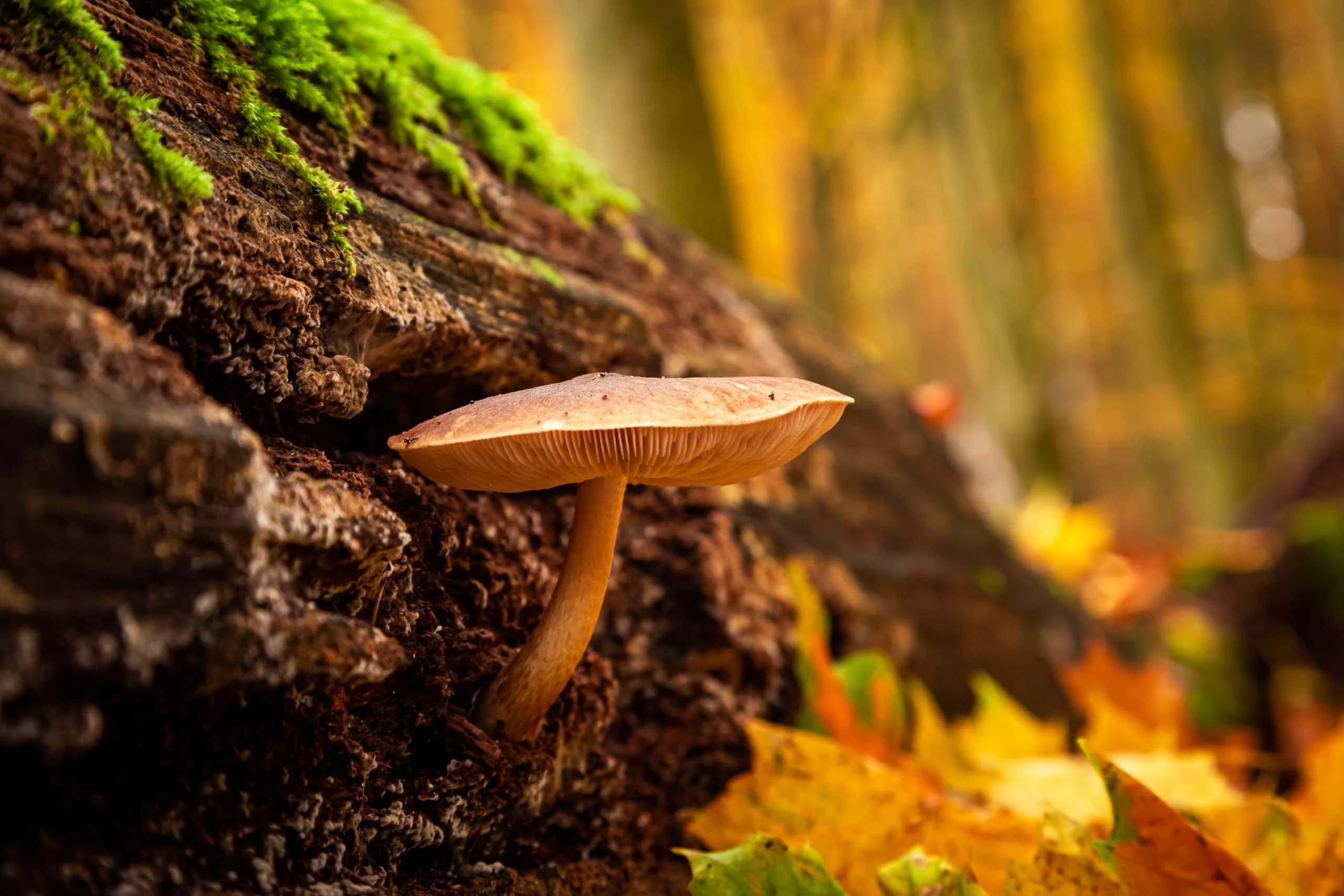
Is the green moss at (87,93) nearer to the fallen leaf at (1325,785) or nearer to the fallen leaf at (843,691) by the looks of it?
the fallen leaf at (843,691)

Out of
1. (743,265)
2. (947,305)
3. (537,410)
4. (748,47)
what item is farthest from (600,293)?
(947,305)

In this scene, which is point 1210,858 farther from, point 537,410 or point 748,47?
point 748,47

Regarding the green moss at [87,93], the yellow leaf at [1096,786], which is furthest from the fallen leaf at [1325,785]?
the green moss at [87,93]

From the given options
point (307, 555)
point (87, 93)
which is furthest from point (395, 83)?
point (307, 555)

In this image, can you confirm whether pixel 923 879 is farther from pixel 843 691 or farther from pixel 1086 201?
pixel 1086 201

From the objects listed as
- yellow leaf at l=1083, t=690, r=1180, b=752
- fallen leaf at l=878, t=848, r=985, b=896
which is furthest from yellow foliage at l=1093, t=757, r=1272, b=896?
yellow leaf at l=1083, t=690, r=1180, b=752

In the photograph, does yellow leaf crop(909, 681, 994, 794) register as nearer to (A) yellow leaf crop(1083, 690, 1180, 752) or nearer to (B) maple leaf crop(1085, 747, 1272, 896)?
(A) yellow leaf crop(1083, 690, 1180, 752)
